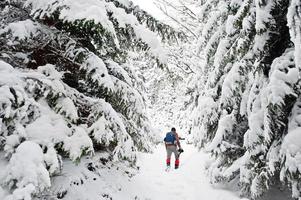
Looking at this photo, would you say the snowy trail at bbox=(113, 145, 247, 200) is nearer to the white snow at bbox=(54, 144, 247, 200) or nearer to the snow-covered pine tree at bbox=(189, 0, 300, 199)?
Result: the white snow at bbox=(54, 144, 247, 200)

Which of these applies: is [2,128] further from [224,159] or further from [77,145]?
[224,159]

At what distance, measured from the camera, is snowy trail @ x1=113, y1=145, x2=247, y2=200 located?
27.0 ft

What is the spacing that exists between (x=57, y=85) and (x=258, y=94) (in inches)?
158

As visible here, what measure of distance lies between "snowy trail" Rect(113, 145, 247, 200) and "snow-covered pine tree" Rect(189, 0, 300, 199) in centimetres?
54

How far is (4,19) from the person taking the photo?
548 cm

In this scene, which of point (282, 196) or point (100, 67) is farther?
point (282, 196)

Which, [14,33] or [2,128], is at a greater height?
[14,33]

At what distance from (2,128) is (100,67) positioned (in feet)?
5.82

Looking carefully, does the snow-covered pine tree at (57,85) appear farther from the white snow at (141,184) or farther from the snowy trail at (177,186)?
the snowy trail at (177,186)

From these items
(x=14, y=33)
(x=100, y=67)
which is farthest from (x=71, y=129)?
(x=14, y=33)

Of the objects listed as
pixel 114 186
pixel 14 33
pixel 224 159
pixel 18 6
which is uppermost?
pixel 18 6

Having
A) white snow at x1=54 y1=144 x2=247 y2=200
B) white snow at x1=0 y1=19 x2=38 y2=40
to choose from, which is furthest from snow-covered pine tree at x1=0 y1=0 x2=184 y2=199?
white snow at x1=54 y1=144 x2=247 y2=200

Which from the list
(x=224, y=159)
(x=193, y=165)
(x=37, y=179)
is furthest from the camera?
(x=193, y=165)

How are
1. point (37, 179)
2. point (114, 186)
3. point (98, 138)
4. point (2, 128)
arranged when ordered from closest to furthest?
point (37, 179), point (2, 128), point (98, 138), point (114, 186)
